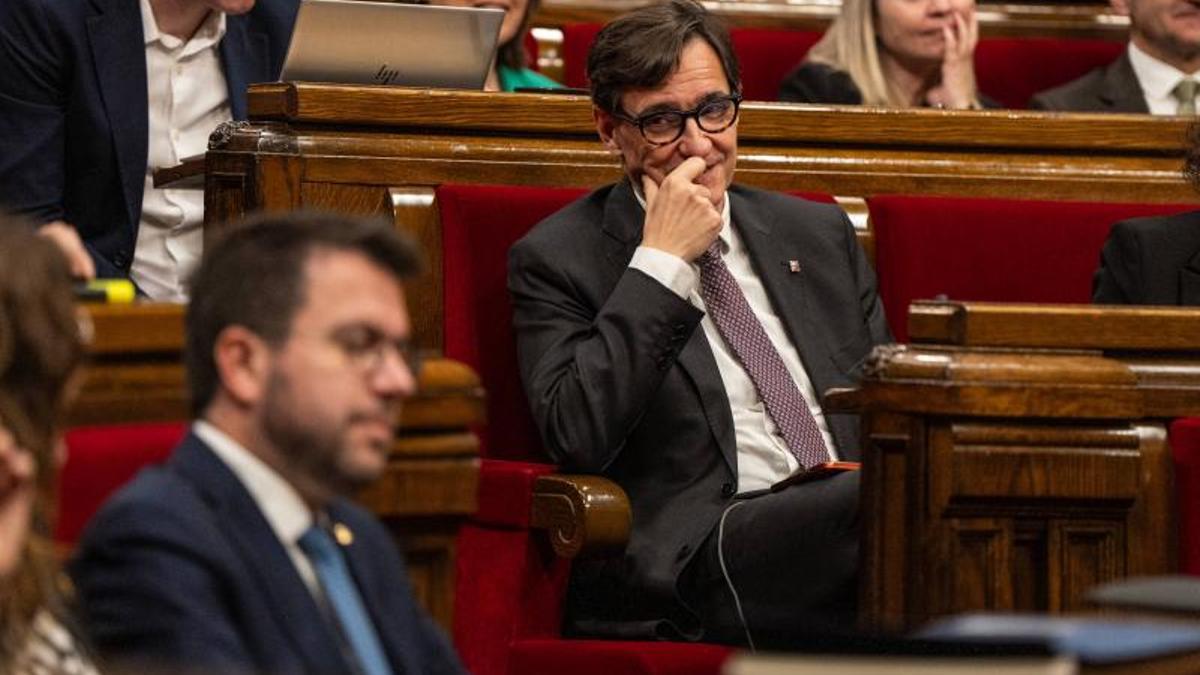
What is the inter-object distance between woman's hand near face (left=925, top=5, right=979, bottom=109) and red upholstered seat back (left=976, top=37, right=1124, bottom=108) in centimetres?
31

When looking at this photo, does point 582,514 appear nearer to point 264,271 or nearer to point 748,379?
point 748,379

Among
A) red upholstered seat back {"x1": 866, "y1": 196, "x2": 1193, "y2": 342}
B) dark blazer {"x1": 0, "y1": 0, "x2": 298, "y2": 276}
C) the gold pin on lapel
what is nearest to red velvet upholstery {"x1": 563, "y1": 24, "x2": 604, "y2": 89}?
dark blazer {"x1": 0, "y1": 0, "x2": 298, "y2": 276}

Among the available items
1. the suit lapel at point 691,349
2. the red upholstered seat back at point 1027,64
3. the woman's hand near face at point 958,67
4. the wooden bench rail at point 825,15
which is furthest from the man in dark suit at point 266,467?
the red upholstered seat back at point 1027,64

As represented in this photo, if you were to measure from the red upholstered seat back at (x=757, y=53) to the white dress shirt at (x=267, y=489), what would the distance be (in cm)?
252

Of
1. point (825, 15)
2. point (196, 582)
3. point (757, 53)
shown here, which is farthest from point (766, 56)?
point (196, 582)

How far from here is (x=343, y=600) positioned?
148cm

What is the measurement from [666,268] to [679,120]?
0.19 meters

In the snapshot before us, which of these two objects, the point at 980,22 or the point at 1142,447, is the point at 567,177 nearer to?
the point at 1142,447

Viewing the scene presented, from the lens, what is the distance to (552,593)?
241cm

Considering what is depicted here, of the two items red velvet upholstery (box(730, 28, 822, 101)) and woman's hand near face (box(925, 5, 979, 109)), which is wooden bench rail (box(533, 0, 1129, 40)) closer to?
red velvet upholstery (box(730, 28, 822, 101))

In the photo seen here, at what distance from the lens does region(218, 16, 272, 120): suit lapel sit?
308 centimetres

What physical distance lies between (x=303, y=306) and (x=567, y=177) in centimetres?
133

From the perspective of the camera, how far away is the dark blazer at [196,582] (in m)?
1.35

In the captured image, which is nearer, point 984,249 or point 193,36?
point 984,249
